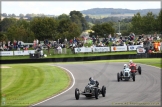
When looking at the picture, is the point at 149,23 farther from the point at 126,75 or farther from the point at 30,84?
the point at 30,84

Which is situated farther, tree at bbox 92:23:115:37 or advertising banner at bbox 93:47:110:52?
tree at bbox 92:23:115:37

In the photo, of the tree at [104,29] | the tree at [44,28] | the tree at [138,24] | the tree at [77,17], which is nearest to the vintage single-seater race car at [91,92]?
the tree at [44,28]

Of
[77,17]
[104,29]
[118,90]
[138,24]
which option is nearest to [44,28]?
[104,29]

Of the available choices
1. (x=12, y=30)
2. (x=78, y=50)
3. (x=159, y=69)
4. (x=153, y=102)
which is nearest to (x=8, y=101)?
(x=153, y=102)

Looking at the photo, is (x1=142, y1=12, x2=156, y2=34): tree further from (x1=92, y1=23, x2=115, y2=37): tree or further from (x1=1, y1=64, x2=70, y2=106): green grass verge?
(x1=1, y1=64, x2=70, y2=106): green grass verge

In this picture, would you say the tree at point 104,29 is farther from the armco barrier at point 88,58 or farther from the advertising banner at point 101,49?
the armco barrier at point 88,58

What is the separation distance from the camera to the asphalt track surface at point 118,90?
1900cm

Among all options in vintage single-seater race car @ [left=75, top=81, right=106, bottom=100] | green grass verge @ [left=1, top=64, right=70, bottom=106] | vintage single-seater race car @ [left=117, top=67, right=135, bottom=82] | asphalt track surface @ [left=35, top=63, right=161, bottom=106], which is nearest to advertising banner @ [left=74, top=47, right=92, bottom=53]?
green grass verge @ [left=1, top=64, right=70, bottom=106]

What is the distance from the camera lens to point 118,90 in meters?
23.2

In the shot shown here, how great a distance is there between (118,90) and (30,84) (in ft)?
25.2

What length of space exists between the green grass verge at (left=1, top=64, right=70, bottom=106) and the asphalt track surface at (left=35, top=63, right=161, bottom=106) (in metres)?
1.03

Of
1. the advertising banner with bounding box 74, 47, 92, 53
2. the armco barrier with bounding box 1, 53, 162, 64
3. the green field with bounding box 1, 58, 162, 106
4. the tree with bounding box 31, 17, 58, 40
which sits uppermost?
the tree with bounding box 31, 17, 58, 40

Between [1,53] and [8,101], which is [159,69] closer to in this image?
[8,101]

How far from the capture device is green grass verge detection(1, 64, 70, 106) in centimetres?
2187
